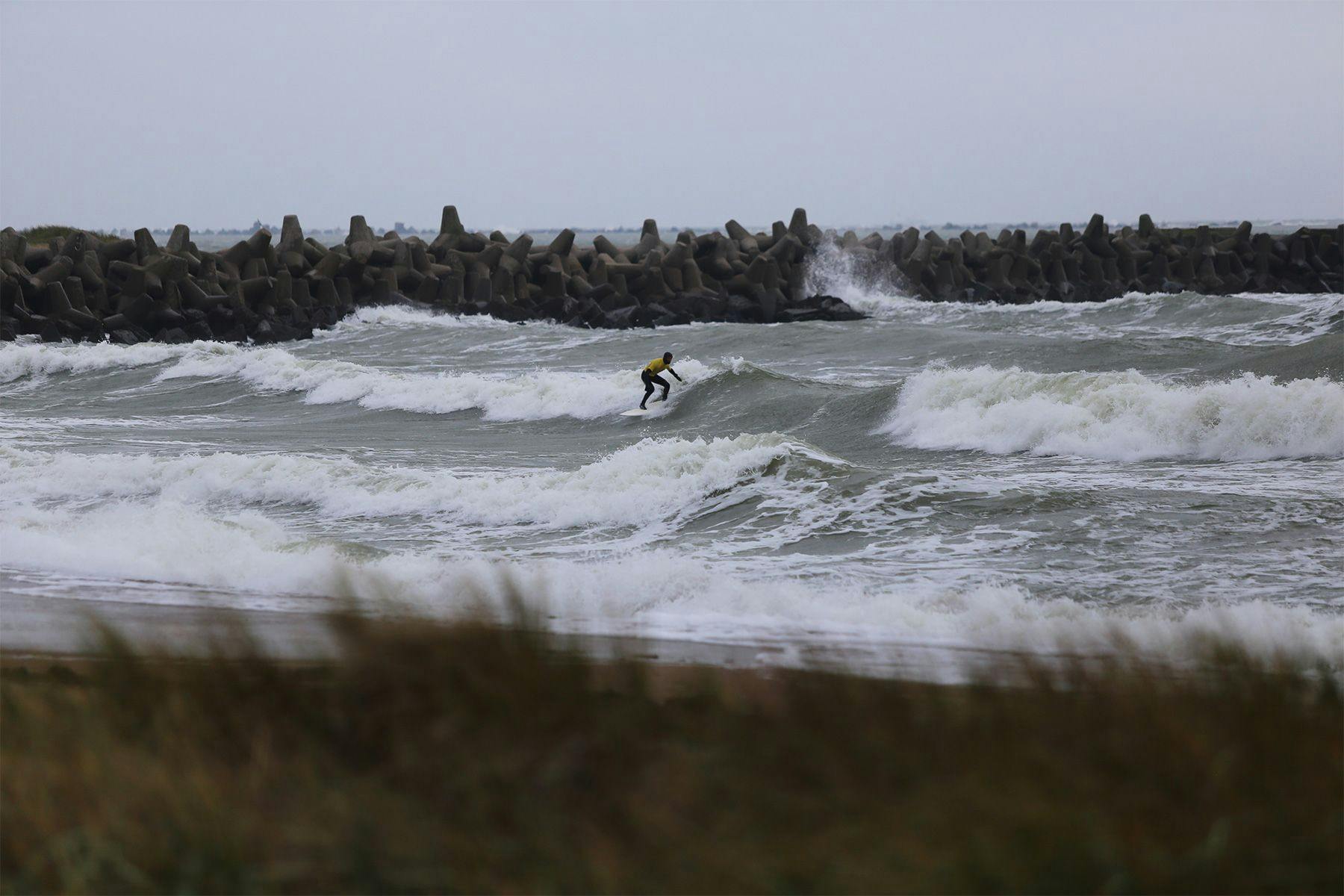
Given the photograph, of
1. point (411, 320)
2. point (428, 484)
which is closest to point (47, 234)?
point (411, 320)

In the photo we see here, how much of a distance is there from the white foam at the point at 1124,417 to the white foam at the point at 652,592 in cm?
589

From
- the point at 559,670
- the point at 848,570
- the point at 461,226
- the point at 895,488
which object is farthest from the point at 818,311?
the point at 559,670

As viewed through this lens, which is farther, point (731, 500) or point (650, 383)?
point (650, 383)

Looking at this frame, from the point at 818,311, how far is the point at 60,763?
3040cm

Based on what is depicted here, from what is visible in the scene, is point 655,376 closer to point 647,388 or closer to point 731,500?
point 647,388

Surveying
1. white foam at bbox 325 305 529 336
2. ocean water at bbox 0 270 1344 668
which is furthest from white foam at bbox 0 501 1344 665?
white foam at bbox 325 305 529 336

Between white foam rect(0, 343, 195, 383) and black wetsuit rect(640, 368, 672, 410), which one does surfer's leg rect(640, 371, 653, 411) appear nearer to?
black wetsuit rect(640, 368, 672, 410)

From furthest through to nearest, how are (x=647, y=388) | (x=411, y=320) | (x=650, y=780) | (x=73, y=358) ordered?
(x=411, y=320)
(x=73, y=358)
(x=647, y=388)
(x=650, y=780)

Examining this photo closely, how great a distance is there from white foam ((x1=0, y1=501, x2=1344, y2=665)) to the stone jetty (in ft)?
67.2

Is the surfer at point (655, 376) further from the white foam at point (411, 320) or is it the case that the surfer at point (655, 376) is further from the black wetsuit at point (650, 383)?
the white foam at point (411, 320)

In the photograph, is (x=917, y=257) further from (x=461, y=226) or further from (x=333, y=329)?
(x=333, y=329)

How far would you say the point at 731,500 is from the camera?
10453 mm

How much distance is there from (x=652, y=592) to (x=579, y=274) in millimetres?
27190

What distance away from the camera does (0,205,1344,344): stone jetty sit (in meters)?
28.4
